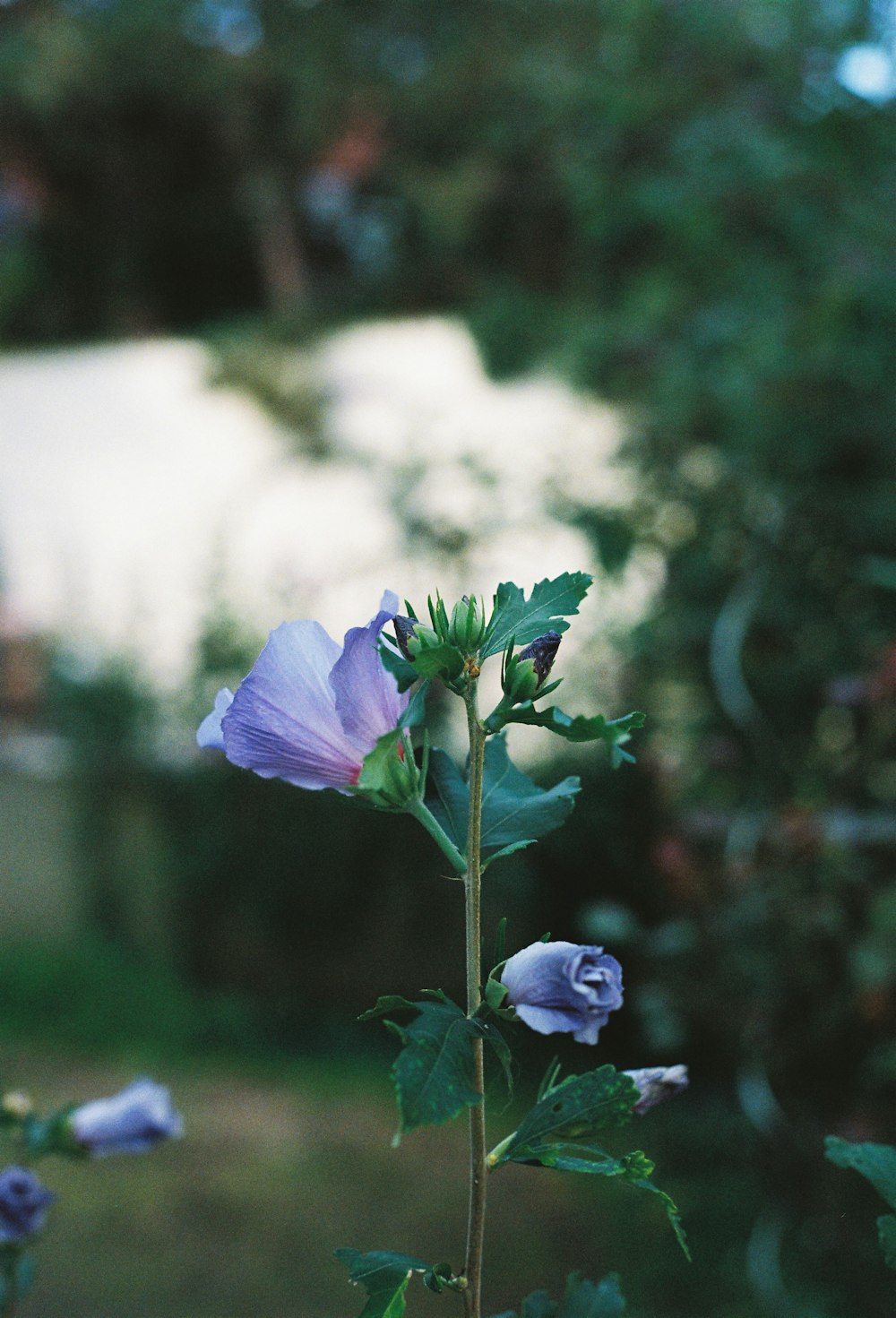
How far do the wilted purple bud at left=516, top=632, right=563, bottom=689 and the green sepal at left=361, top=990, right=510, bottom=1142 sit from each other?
0.11m

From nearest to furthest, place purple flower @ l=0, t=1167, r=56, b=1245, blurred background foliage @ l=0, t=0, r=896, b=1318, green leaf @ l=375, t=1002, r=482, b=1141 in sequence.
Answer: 1. green leaf @ l=375, t=1002, r=482, b=1141
2. purple flower @ l=0, t=1167, r=56, b=1245
3. blurred background foliage @ l=0, t=0, r=896, b=1318

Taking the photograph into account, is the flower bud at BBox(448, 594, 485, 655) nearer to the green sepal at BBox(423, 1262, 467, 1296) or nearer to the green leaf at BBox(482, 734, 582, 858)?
the green leaf at BBox(482, 734, 582, 858)

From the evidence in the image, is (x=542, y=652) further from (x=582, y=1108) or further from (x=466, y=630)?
(x=582, y=1108)

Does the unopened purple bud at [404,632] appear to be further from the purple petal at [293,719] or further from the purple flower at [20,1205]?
the purple flower at [20,1205]

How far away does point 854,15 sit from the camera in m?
2.31

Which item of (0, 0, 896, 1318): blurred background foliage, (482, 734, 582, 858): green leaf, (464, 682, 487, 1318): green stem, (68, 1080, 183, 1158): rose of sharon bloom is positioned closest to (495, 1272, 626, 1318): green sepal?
(464, 682, 487, 1318): green stem

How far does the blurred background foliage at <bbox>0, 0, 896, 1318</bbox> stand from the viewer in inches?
88.1

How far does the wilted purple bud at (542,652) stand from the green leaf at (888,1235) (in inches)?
8.1

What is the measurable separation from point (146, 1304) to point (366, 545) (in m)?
2.54

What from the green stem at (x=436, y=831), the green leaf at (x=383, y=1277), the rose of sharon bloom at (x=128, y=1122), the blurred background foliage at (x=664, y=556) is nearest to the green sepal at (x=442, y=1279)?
the green leaf at (x=383, y=1277)

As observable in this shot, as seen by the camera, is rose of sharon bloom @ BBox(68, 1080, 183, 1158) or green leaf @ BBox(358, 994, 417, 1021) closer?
green leaf @ BBox(358, 994, 417, 1021)

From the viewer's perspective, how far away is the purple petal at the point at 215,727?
428mm

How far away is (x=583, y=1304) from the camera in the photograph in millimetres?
436

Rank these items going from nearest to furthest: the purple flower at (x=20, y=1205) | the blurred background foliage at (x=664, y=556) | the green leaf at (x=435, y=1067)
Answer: the green leaf at (x=435, y=1067), the purple flower at (x=20, y=1205), the blurred background foliage at (x=664, y=556)
